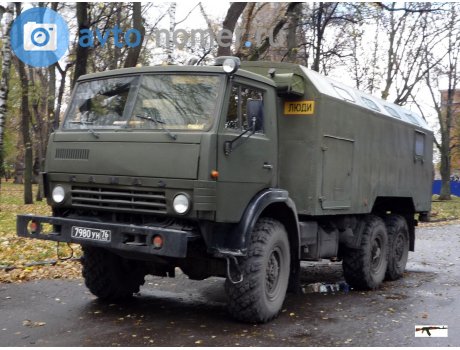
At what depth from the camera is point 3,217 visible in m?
17.0

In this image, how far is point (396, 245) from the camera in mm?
9906

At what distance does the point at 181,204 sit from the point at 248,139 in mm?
1080

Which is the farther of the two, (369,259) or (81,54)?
(81,54)

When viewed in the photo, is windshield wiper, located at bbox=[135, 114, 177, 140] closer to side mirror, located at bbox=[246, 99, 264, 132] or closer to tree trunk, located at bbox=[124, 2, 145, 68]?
side mirror, located at bbox=[246, 99, 264, 132]

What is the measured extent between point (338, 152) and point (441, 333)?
260cm

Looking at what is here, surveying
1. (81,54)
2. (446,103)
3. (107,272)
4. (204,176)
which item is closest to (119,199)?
(204,176)

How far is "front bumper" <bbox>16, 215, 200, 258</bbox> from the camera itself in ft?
17.4

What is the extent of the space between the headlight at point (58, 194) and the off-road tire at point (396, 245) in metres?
5.67

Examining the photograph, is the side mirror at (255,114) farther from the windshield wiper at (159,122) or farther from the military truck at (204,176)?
the windshield wiper at (159,122)

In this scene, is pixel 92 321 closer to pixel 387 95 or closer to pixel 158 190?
pixel 158 190

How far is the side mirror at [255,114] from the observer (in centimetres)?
613

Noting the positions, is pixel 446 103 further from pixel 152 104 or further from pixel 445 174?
pixel 152 104

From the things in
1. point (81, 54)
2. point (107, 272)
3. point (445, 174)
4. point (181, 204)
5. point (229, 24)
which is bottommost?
point (107, 272)

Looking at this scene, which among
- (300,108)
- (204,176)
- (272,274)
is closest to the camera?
(204,176)
